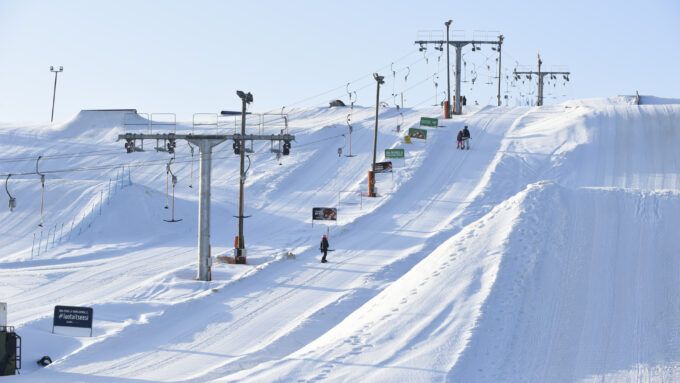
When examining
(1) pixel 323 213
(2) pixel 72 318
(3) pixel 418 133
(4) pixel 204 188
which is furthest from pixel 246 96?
(3) pixel 418 133

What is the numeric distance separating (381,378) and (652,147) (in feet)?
125

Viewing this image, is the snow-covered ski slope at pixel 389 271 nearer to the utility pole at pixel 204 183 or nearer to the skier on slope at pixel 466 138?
the utility pole at pixel 204 183

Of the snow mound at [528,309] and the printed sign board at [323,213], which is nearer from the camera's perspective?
the snow mound at [528,309]

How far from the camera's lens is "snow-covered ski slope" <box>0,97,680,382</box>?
18281 mm

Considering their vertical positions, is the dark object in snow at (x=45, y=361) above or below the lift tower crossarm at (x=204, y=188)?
below

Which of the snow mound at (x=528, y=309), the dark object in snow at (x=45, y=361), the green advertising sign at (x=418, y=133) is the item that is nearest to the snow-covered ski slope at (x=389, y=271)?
the snow mound at (x=528, y=309)

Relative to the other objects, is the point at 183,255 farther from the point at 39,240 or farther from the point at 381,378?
the point at 381,378

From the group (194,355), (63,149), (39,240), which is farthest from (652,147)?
(63,149)

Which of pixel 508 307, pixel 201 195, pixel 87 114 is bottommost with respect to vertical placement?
pixel 508 307

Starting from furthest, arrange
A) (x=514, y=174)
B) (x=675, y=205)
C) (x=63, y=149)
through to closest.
Result: (x=63, y=149), (x=514, y=174), (x=675, y=205)

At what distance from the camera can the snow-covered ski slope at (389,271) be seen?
18.3 metres

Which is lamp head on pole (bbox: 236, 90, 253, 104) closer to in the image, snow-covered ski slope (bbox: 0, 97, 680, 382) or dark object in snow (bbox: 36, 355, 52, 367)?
snow-covered ski slope (bbox: 0, 97, 680, 382)

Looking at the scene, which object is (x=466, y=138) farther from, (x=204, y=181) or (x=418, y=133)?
(x=204, y=181)

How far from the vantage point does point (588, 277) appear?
21438mm
